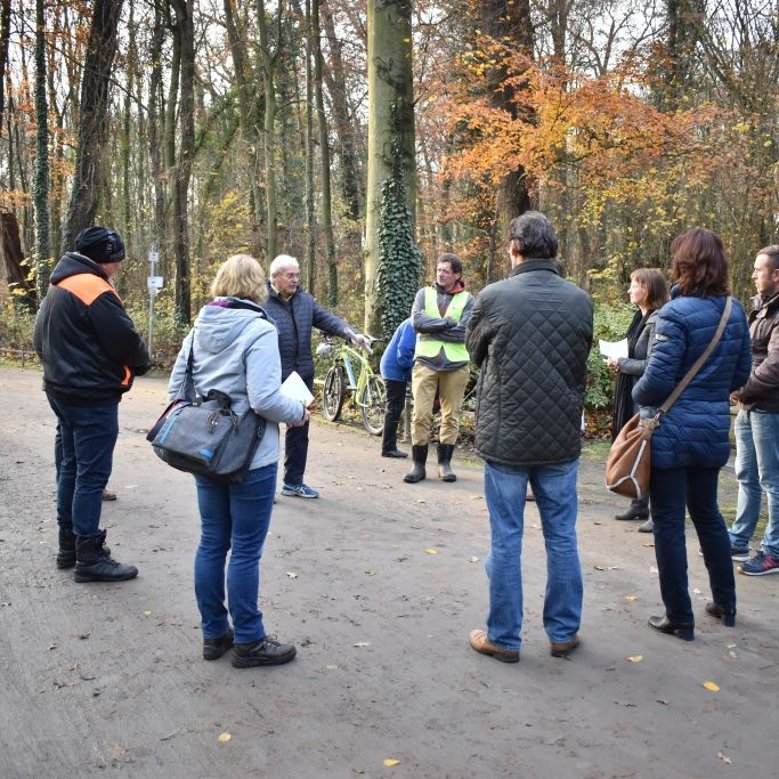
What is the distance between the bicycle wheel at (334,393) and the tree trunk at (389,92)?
86.6 inches

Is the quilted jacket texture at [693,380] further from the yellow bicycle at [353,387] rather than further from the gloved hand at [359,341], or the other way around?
the yellow bicycle at [353,387]

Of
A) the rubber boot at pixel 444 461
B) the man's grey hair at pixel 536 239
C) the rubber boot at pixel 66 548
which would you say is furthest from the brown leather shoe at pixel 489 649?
the rubber boot at pixel 444 461

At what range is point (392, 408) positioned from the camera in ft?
28.9

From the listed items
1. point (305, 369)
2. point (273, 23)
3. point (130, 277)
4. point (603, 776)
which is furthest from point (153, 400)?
point (130, 277)

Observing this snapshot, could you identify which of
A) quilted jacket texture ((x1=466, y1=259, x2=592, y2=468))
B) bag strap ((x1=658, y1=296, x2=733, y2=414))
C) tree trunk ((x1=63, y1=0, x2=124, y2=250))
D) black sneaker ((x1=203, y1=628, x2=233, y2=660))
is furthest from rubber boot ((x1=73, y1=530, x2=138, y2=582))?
tree trunk ((x1=63, y1=0, x2=124, y2=250))

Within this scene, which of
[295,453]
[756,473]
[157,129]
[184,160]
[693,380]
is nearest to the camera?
[693,380]

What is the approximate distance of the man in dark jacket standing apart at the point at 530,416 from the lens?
3.82 metres

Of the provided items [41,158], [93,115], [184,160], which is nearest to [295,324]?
[93,115]

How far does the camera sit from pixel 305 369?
687 cm

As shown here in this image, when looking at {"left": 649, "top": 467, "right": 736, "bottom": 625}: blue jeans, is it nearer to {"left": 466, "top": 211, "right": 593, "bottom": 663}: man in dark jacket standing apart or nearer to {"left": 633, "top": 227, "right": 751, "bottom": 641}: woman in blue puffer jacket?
{"left": 633, "top": 227, "right": 751, "bottom": 641}: woman in blue puffer jacket

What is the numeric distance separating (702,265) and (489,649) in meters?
2.19

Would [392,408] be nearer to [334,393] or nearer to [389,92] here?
[334,393]

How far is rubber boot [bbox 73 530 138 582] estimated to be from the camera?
4.90m

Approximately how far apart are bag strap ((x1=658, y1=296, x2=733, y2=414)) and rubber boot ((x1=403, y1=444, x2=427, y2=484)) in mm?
3767
